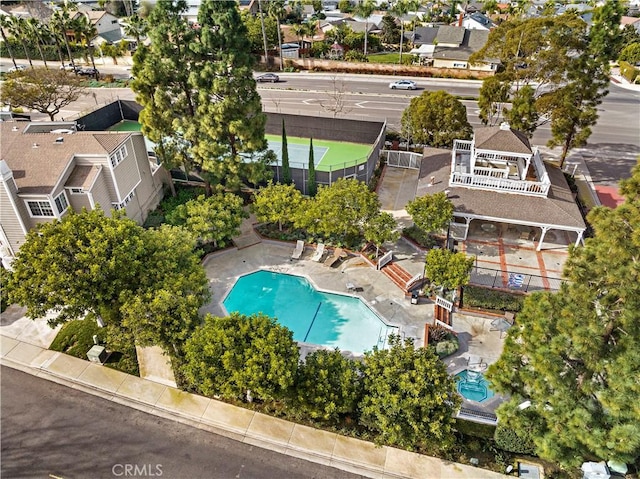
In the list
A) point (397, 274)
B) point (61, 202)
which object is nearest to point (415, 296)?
point (397, 274)

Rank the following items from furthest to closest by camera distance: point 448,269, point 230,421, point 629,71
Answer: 1. point 629,71
2. point 448,269
3. point 230,421

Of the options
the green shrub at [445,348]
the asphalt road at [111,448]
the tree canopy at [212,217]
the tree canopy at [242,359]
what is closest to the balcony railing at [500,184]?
the green shrub at [445,348]

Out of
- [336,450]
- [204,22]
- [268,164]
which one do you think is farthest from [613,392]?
[204,22]

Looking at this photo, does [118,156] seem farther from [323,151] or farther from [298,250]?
[323,151]

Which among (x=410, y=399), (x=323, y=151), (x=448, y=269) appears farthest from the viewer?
(x=323, y=151)

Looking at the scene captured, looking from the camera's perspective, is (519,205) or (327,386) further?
(519,205)

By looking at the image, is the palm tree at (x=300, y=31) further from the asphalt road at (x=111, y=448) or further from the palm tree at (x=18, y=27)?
the asphalt road at (x=111, y=448)

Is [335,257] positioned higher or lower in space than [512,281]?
lower

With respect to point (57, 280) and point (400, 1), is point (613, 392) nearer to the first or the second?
point (57, 280)
